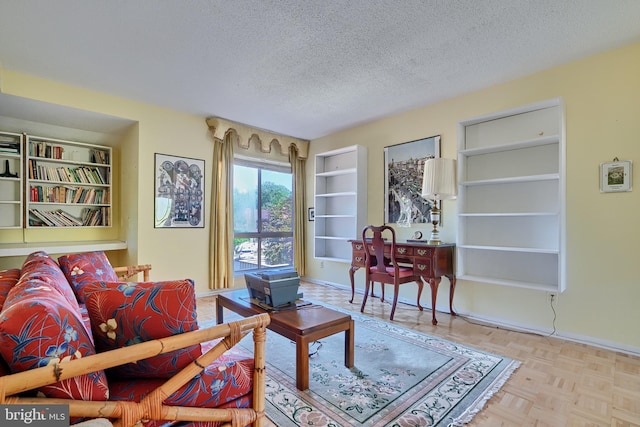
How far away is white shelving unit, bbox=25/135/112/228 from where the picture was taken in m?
3.54

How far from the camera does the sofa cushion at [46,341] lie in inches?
31.2

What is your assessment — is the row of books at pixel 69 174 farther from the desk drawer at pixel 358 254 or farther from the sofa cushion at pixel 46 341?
the sofa cushion at pixel 46 341

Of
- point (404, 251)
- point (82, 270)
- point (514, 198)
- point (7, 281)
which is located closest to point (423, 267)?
point (404, 251)

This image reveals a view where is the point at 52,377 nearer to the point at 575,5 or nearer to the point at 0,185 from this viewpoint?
the point at 575,5

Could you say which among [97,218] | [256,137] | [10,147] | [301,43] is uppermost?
[301,43]

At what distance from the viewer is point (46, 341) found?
83cm

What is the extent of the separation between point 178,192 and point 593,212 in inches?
178

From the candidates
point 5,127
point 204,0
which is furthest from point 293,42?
point 5,127

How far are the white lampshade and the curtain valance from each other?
2.55 m

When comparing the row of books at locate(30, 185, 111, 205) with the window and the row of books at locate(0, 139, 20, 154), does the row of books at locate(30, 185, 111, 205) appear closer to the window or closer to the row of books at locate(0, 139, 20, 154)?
the row of books at locate(0, 139, 20, 154)

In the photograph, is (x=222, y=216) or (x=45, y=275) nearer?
(x=45, y=275)

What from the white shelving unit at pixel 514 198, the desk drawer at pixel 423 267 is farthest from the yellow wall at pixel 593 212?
the desk drawer at pixel 423 267

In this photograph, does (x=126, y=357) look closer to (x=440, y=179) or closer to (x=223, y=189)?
(x=440, y=179)

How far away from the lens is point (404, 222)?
4016 millimetres
